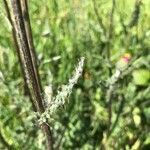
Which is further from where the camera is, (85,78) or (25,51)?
(85,78)

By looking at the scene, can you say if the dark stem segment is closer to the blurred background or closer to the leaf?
the blurred background

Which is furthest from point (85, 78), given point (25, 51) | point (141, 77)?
point (25, 51)

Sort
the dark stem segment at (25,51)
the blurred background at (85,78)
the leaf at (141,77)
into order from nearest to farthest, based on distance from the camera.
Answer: the dark stem segment at (25,51) → the blurred background at (85,78) → the leaf at (141,77)

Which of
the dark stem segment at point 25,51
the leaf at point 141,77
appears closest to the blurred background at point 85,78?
the leaf at point 141,77

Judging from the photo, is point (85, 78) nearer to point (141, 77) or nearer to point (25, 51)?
point (141, 77)

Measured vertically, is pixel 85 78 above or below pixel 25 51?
below

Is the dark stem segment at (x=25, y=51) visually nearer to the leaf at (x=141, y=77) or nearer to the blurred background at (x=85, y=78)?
the blurred background at (x=85, y=78)

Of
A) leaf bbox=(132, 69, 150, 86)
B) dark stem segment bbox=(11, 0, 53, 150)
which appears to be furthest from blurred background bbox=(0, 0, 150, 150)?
dark stem segment bbox=(11, 0, 53, 150)

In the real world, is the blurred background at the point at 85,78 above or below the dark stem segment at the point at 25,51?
below

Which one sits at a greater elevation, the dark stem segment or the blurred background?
the dark stem segment

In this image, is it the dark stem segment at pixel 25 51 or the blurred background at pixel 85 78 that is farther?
the blurred background at pixel 85 78
